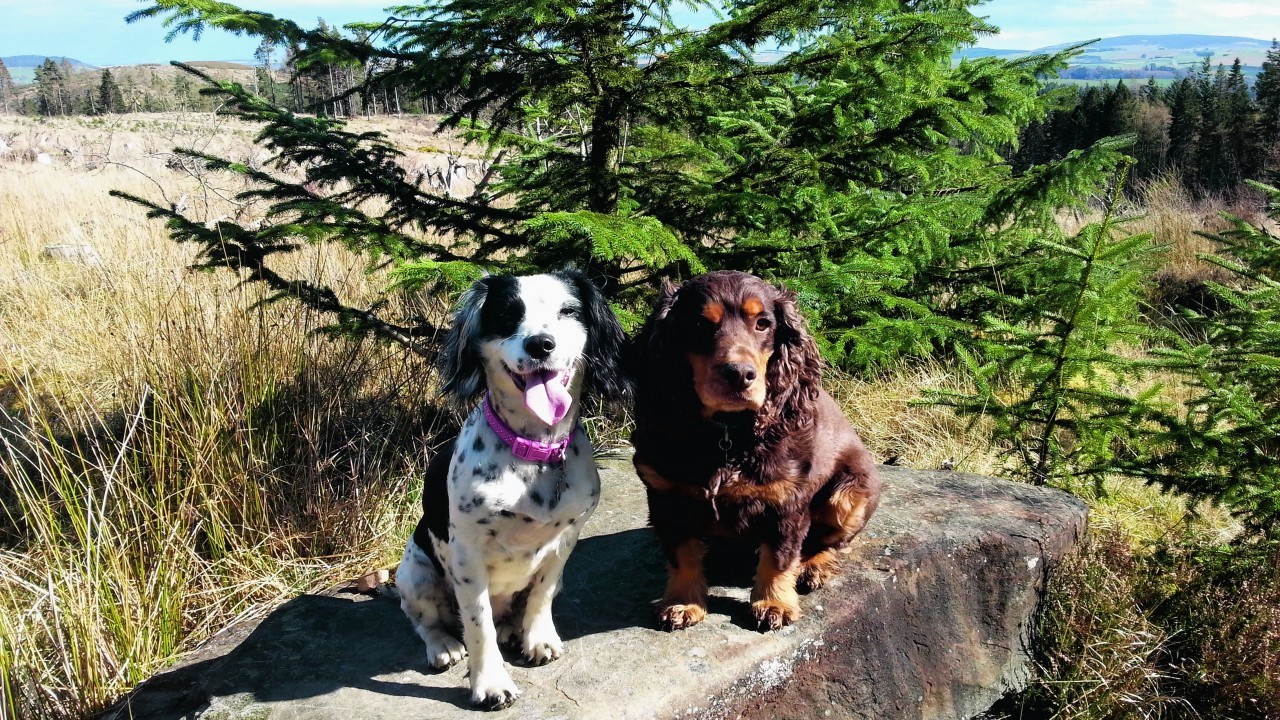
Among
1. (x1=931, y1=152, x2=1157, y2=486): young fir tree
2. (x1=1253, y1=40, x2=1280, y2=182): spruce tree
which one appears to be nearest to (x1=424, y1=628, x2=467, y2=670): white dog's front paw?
(x1=931, y1=152, x2=1157, y2=486): young fir tree

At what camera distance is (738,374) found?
221 centimetres

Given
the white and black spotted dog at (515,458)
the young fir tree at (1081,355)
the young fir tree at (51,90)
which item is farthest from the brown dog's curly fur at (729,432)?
the young fir tree at (51,90)

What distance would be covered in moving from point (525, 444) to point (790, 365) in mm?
886

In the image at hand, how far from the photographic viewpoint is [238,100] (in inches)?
158

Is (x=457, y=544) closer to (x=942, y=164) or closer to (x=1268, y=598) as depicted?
(x=1268, y=598)

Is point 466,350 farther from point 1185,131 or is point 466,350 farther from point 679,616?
point 1185,131

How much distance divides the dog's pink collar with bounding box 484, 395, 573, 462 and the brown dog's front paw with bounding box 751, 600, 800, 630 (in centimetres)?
94

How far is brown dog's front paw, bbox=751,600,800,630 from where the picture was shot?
8.87 ft

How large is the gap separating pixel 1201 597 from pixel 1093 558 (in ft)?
1.37

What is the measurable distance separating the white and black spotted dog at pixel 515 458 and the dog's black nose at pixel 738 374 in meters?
0.43

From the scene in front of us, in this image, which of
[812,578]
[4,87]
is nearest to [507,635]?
[812,578]

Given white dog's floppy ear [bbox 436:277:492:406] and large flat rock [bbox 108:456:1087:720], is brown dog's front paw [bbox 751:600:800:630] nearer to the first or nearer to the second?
large flat rock [bbox 108:456:1087:720]

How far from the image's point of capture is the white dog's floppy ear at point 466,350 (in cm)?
236

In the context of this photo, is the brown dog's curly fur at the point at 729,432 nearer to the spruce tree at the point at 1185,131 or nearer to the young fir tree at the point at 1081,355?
the young fir tree at the point at 1081,355
